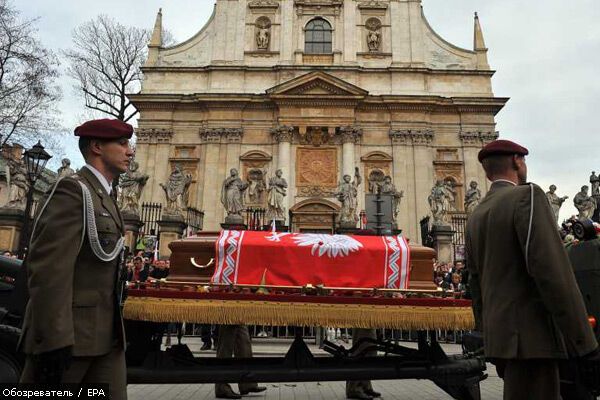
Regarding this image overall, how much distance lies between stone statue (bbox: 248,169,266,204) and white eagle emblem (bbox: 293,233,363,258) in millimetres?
19916

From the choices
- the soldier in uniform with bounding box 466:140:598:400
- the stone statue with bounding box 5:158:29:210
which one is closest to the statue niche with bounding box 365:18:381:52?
the stone statue with bounding box 5:158:29:210

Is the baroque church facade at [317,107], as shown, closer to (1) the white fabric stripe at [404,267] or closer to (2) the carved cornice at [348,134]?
(2) the carved cornice at [348,134]

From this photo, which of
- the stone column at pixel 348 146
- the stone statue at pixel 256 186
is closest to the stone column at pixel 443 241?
the stone column at pixel 348 146

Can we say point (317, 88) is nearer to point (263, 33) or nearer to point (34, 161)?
point (263, 33)

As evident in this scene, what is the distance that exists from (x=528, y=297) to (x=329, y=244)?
2431 millimetres

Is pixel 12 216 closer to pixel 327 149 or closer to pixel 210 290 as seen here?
pixel 210 290

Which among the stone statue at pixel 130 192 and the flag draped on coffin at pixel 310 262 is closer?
the flag draped on coffin at pixel 310 262

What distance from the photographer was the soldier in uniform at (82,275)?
220 cm

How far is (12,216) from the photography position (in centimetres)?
1545

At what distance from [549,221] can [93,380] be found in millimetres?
2671

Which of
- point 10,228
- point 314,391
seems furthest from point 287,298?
point 10,228

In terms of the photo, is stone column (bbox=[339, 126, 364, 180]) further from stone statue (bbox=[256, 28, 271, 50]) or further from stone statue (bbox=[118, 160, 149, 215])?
stone statue (bbox=[118, 160, 149, 215])

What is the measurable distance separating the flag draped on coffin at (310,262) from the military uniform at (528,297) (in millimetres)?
2007

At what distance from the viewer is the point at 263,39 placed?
28781 millimetres
